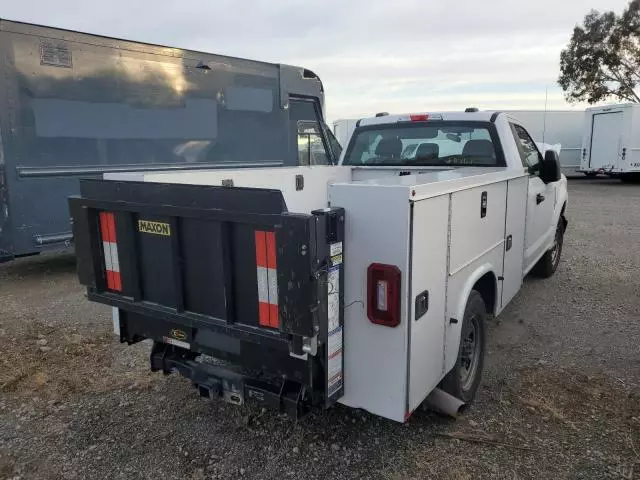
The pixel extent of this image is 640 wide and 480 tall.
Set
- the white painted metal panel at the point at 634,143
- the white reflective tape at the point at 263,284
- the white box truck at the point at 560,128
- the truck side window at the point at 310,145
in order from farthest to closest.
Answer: the white box truck at the point at 560,128 → the white painted metal panel at the point at 634,143 → the truck side window at the point at 310,145 → the white reflective tape at the point at 263,284

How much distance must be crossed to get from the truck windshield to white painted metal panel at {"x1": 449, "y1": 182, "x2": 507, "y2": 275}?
98 centimetres

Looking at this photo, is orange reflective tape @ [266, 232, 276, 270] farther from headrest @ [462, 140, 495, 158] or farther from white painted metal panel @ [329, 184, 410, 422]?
headrest @ [462, 140, 495, 158]

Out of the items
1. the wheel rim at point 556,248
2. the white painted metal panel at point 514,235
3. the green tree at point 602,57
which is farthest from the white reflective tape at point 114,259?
the green tree at point 602,57

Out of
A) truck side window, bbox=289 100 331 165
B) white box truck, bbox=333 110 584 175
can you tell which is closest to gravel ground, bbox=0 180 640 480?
truck side window, bbox=289 100 331 165

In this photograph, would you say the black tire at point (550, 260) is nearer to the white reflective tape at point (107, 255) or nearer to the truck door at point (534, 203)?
the truck door at point (534, 203)

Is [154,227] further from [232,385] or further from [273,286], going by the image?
[232,385]

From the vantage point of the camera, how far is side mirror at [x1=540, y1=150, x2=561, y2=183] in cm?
470

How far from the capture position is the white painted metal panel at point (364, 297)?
2.23m

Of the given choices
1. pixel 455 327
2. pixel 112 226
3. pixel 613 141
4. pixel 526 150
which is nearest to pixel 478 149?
pixel 526 150

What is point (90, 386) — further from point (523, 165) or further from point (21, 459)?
point (523, 165)

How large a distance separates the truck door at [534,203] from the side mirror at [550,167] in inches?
3.3

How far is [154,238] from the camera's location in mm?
2617

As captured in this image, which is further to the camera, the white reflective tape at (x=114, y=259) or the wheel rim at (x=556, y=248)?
the wheel rim at (x=556, y=248)

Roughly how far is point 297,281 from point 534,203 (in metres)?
3.37
